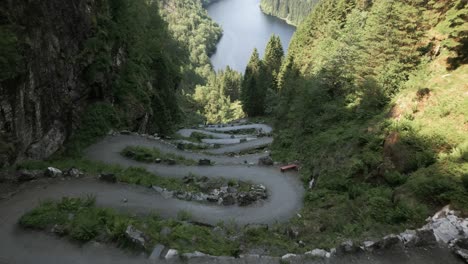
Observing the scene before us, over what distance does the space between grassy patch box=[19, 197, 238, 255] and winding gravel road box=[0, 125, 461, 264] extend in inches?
16.2

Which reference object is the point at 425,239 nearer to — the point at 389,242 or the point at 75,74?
the point at 389,242

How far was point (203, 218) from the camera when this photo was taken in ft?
61.1

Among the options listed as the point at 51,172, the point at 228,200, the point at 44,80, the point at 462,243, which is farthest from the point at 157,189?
the point at 462,243

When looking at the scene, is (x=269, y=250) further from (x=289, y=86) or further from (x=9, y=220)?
(x=289, y=86)

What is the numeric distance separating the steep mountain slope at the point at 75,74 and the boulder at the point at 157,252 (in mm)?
11198

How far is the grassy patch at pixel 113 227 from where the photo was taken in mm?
14242

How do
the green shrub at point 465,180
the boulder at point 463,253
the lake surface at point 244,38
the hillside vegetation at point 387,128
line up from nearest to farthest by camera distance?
the boulder at point 463,253, the green shrub at point 465,180, the hillside vegetation at point 387,128, the lake surface at point 244,38

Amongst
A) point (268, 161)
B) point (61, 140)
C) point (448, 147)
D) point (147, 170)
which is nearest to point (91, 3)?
point (61, 140)

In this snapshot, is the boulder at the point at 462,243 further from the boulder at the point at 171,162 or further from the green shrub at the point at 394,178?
the boulder at the point at 171,162

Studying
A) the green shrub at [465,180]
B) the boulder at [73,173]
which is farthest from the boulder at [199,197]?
the green shrub at [465,180]

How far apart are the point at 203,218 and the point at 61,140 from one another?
13.7m

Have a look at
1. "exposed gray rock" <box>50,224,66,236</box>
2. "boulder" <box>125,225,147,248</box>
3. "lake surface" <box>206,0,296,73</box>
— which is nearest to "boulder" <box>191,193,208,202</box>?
"boulder" <box>125,225,147,248</box>

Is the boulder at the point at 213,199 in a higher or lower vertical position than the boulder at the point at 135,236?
lower

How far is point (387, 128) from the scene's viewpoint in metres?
21.2
